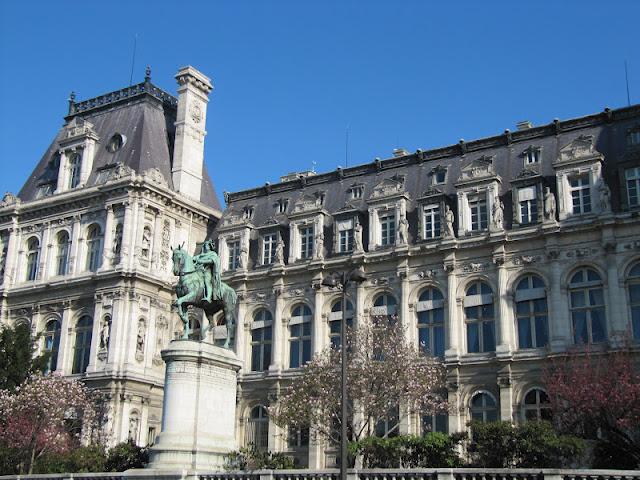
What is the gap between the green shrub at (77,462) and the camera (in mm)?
32594

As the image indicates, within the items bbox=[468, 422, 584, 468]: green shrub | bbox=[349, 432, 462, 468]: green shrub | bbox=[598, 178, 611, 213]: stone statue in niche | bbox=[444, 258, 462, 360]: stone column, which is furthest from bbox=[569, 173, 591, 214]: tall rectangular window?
bbox=[468, 422, 584, 468]: green shrub

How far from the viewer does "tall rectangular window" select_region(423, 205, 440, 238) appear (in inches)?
1700

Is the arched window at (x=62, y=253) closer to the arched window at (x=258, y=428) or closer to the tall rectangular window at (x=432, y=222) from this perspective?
the arched window at (x=258, y=428)

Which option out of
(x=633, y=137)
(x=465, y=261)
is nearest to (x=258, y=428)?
(x=465, y=261)

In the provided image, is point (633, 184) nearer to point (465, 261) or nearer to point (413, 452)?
point (465, 261)

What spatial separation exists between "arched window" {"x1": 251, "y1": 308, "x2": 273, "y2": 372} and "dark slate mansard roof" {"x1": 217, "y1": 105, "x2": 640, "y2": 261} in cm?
382

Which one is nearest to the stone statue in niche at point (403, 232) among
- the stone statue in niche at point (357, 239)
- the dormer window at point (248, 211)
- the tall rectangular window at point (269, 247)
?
the stone statue in niche at point (357, 239)

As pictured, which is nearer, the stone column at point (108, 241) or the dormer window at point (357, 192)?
the dormer window at point (357, 192)

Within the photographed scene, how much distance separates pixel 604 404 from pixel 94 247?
109 feet

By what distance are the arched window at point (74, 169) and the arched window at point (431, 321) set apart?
82.9ft

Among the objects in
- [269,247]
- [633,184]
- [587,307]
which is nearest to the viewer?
[587,307]

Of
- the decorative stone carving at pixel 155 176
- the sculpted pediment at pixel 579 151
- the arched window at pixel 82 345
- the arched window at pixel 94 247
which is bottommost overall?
the arched window at pixel 82 345

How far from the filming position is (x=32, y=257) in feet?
178

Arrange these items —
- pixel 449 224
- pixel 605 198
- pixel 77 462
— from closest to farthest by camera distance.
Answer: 1. pixel 77 462
2. pixel 605 198
3. pixel 449 224
